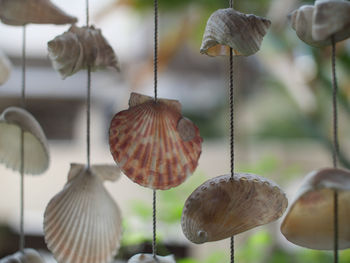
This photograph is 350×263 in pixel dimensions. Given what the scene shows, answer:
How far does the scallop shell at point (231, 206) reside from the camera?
30 cm

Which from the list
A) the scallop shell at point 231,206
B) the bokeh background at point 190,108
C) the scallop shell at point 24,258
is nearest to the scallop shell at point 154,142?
the scallop shell at point 231,206

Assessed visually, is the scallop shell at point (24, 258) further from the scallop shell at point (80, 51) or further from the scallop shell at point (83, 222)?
the scallop shell at point (80, 51)

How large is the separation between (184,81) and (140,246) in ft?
11.4

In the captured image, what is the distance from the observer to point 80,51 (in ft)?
1.14

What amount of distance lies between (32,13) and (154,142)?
0.15 metres

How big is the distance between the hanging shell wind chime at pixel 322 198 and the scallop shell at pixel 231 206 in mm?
17

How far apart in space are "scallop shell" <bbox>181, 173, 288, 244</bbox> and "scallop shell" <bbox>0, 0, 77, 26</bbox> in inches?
7.3

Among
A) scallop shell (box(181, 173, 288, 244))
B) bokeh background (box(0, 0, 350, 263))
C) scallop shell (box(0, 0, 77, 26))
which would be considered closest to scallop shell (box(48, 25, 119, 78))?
scallop shell (box(0, 0, 77, 26))

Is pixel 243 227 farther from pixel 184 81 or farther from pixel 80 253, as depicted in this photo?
pixel 184 81

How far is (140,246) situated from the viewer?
3.45ft

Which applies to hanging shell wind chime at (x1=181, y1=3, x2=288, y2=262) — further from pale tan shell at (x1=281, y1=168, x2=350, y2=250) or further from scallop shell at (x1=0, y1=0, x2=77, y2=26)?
scallop shell at (x1=0, y1=0, x2=77, y2=26)

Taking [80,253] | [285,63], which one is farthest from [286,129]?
[80,253]

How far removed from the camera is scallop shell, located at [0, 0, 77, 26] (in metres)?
0.36

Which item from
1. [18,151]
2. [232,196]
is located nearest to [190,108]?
[18,151]
